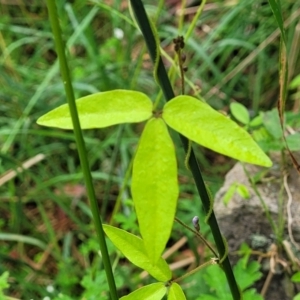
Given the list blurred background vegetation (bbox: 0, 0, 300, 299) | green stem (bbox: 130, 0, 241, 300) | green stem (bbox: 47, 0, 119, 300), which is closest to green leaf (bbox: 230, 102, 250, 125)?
blurred background vegetation (bbox: 0, 0, 300, 299)

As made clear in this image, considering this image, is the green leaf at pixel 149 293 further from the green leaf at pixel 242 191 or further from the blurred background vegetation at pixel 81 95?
the blurred background vegetation at pixel 81 95

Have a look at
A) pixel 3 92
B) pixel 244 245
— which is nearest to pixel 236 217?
pixel 244 245

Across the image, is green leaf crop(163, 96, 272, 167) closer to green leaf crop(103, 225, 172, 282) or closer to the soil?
green leaf crop(103, 225, 172, 282)

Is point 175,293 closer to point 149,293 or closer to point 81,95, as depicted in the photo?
point 149,293

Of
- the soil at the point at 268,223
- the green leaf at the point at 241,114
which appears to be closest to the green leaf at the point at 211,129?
the soil at the point at 268,223

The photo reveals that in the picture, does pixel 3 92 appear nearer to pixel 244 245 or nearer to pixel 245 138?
pixel 244 245

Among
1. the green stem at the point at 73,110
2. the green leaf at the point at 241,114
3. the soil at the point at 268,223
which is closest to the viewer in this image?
the green stem at the point at 73,110
